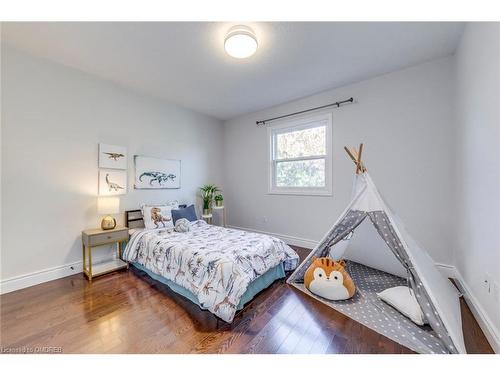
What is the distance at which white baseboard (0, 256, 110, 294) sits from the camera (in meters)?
2.20

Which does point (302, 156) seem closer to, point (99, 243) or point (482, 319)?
point (482, 319)

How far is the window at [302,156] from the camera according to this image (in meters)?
3.43

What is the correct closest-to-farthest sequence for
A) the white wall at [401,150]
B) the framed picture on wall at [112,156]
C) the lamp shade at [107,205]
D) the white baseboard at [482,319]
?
the white baseboard at [482,319], the white wall at [401,150], the lamp shade at [107,205], the framed picture on wall at [112,156]

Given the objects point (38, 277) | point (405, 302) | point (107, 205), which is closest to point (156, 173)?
point (107, 205)

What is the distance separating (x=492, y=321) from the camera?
145 cm

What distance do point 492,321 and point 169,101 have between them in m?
→ 4.67

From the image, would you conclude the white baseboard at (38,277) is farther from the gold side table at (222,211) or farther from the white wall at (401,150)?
the white wall at (401,150)

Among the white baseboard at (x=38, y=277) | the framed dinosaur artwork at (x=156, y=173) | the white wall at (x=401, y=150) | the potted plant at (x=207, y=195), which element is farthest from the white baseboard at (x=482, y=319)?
the white baseboard at (x=38, y=277)

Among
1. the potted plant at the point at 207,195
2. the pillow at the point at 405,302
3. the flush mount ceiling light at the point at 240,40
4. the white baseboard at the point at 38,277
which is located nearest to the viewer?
the pillow at the point at 405,302

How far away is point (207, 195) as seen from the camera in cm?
421

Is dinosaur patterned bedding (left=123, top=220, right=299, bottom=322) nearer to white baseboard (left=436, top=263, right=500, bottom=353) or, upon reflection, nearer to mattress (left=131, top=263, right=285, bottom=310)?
mattress (left=131, top=263, right=285, bottom=310)

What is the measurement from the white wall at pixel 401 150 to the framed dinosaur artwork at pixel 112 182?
2.77 m

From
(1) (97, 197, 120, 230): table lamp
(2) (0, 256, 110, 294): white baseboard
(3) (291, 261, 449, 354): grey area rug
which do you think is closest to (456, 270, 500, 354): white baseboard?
(3) (291, 261, 449, 354): grey area rug
